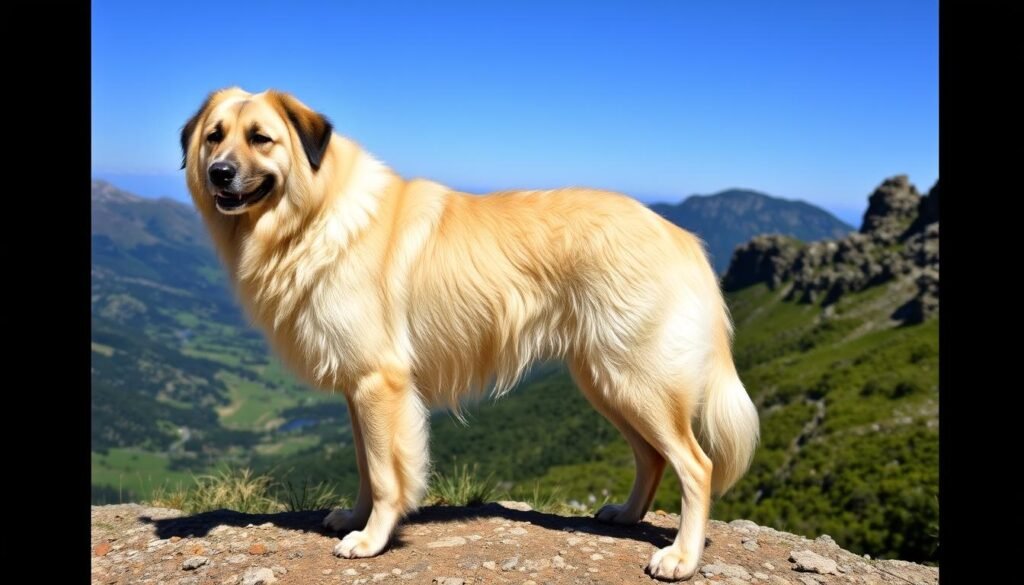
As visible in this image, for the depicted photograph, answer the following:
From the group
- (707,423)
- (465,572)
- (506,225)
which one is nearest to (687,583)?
(707,423)

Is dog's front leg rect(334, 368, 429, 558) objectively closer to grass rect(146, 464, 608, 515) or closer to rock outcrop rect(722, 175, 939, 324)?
grass rect(146, 464, 608, 515)

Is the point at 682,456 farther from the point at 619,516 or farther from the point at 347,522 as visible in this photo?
the point at 347,522

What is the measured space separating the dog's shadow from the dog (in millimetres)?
586

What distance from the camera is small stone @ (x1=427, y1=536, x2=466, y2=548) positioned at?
212 inches

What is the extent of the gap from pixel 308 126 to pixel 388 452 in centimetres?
237

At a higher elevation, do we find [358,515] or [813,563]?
[358,515]

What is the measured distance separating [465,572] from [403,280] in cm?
203

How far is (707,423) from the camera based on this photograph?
17.4ft

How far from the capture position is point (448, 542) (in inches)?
215

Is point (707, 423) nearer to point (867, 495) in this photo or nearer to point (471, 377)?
point (471, 377)

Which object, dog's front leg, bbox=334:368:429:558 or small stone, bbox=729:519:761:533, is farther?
small stone, bbox=729:519:761:533

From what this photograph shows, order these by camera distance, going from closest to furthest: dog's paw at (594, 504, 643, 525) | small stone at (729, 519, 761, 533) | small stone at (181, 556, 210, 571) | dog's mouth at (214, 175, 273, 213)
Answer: dog's mouth at (214, 175, 273, 213) → small stone at (181, 556, 210, 571) → dog's paw at (594, 504, 643, 525) → small stone at (729, 519, 761, 533)

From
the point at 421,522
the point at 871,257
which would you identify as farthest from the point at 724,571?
the point at 871,257

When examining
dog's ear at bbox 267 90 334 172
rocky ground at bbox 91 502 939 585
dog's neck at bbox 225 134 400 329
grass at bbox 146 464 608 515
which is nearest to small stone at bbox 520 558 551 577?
rocky ground at bbox 91 502 939 585
